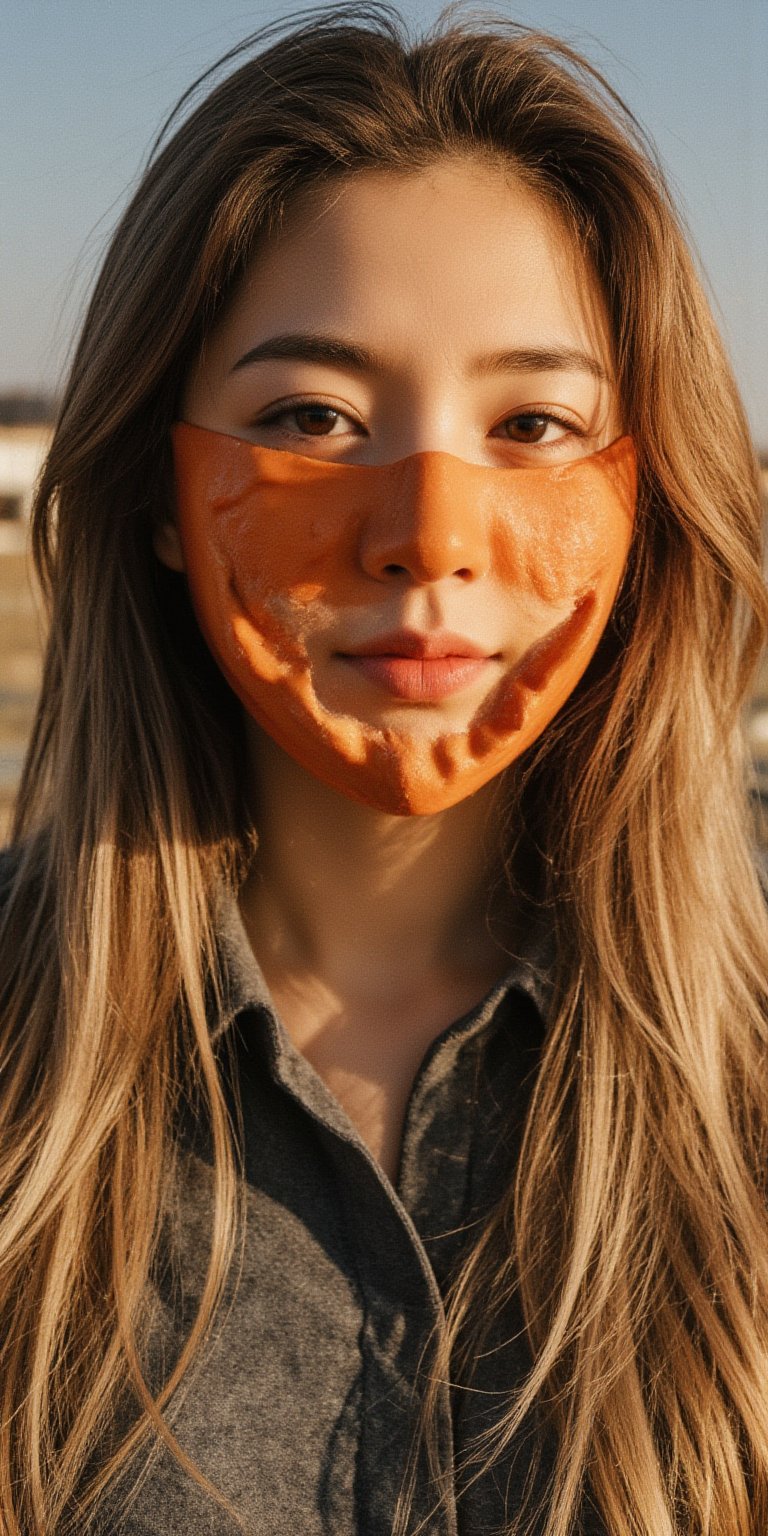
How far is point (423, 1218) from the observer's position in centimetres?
185

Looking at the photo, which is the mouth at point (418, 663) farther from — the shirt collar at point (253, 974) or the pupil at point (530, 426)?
the shirt collar at point (253, 974)

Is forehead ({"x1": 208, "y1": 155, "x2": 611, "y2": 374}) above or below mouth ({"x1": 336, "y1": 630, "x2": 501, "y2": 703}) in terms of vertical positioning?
above

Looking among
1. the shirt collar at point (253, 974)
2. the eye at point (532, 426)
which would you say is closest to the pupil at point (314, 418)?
the eye at point (532, 426)

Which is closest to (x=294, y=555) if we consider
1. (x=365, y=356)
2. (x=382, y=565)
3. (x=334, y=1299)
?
(x=382, y=565)

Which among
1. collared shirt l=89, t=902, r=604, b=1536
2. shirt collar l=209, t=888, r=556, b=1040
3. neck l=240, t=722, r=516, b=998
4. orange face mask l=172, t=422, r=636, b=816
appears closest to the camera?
collared shirt l=89, t=902, r=604, b=1536

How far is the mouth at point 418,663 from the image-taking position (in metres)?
1.78

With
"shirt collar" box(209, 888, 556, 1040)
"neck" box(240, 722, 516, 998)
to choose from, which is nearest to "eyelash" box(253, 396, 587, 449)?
"neck" box(240, 722, 516, 998)

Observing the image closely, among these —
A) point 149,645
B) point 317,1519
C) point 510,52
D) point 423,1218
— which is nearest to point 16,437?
point 149,645

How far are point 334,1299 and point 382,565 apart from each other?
2.92 feet

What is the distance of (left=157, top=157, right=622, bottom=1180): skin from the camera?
1.75m

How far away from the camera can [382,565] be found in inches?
70.3

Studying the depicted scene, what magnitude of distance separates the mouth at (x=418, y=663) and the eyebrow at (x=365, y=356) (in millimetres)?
319

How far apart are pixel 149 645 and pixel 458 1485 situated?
1.14m

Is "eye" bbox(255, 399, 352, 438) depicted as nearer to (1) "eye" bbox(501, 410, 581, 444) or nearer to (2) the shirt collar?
(1) "eye" bbox(501, 410, 581, 444)
